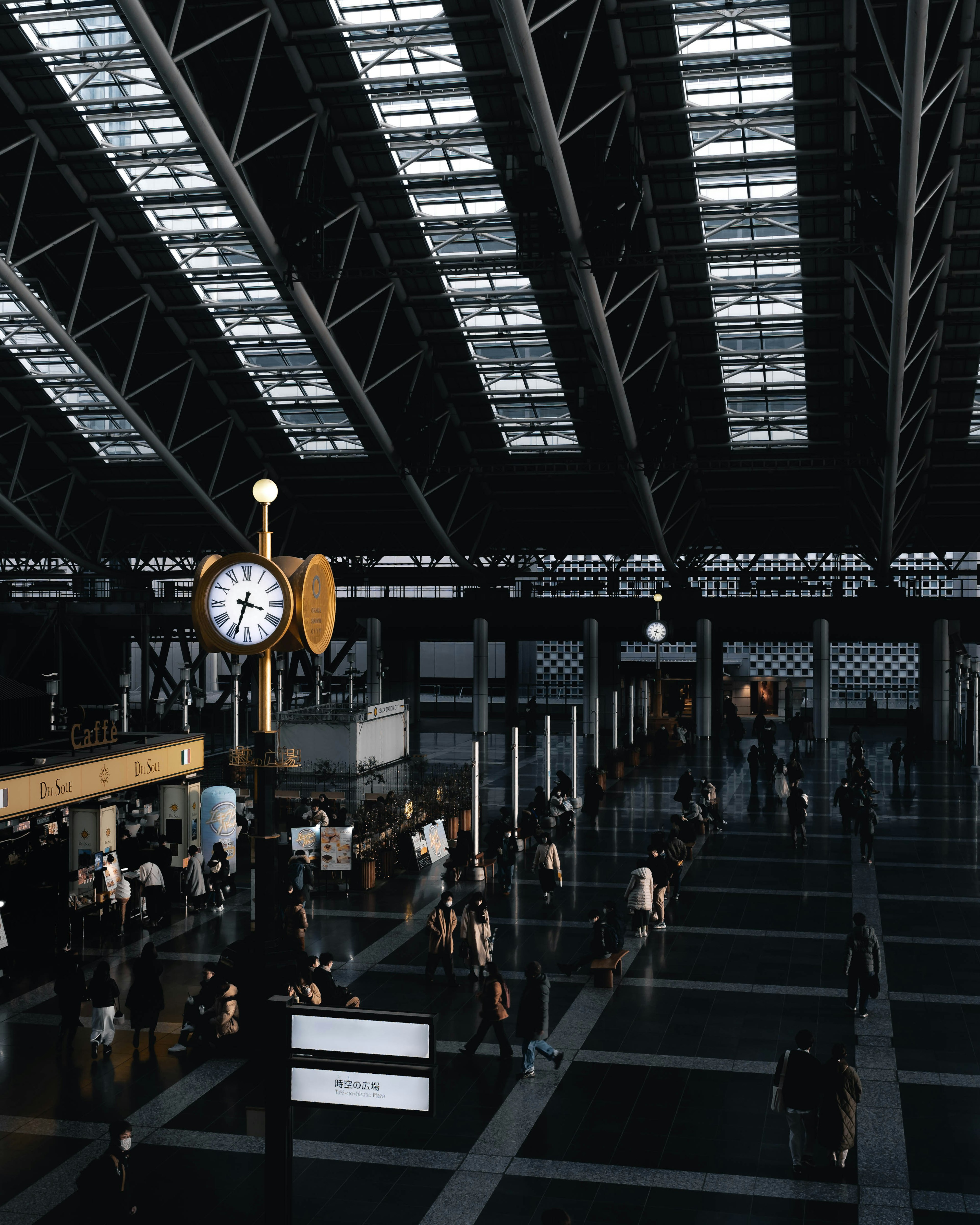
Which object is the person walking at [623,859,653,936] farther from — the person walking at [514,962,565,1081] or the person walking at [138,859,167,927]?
the person walking at [138,859,167,927]

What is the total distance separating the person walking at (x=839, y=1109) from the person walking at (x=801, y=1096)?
0.39 ft

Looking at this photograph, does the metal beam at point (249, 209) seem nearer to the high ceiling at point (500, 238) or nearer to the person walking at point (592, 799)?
the high ceiling at point (500, 238)

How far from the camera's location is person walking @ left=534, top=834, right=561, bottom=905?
24.0 meters

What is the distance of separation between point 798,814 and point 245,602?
18884mm

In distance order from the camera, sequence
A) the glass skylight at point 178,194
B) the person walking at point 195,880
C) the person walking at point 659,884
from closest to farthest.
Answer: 1. the person walking at point 659,884
2. the person walking at point 195,880
3. the glass skylight at point 178,194

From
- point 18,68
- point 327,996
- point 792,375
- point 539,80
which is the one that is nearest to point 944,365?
point 792,375

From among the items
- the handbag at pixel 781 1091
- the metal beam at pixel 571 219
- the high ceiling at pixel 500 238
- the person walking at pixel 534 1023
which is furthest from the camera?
the high ceiling at pixel 500 238

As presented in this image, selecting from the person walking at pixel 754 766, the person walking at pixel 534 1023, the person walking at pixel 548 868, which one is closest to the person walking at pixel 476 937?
the person walking at pixel 534 1023

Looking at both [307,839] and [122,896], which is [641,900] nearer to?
[307,839]

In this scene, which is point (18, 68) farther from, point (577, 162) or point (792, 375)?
point (792, 375)

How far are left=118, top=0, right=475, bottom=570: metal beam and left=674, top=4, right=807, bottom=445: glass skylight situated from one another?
1042 cm

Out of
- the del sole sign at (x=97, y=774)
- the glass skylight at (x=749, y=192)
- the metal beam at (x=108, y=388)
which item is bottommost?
the del sole sign at (x=97, y=774)

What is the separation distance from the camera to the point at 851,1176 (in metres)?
12.2

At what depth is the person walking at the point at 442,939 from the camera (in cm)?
1842
